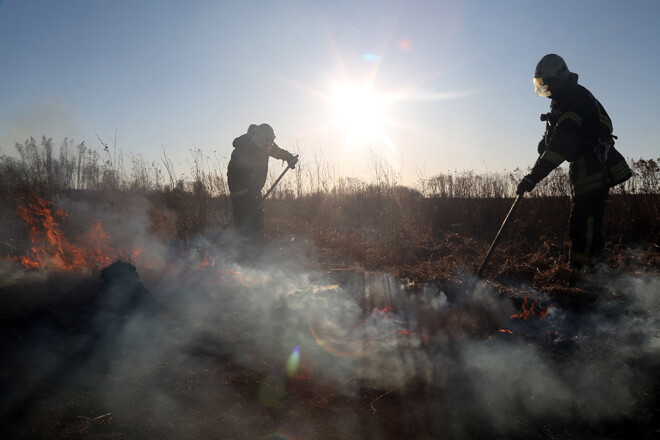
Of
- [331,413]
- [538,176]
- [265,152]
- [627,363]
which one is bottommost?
[331,413]

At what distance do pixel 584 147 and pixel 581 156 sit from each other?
0.32 feet

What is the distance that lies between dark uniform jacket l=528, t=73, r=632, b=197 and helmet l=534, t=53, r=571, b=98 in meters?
0.12

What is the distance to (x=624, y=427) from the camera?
2.03 m

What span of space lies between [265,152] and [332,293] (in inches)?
136

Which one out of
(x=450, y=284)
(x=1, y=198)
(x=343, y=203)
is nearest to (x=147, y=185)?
(x=1, y=198)

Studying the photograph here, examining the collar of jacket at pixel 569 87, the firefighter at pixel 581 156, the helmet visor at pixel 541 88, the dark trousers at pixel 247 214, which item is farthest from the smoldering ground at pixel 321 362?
the dark trousers at pixel 247 214

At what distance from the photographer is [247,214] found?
7.15 meters

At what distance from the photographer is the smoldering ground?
7.20 ft

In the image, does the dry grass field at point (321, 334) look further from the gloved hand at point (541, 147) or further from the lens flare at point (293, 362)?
the gloved hand at point (541, 147)

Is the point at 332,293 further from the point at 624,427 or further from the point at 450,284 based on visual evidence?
the point at 624,427

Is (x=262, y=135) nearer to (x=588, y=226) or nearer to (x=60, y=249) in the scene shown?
(x=60, y=249)

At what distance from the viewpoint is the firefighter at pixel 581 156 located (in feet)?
13.4

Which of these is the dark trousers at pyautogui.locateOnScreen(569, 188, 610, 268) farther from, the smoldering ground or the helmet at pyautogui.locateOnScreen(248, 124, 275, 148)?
the helmet at pyautogui.locateOnScreen(248, 124, 275, 148)

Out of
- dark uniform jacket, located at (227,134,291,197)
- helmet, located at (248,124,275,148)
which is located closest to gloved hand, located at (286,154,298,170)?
dark uniform jacket, located at (227,134,291,197)
